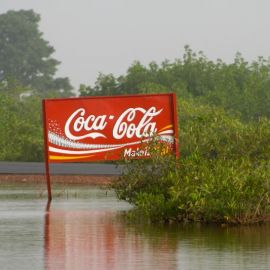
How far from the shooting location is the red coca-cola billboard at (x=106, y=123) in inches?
1286

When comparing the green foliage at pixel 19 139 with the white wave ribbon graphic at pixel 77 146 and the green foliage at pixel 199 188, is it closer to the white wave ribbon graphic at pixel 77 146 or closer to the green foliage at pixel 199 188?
the white wave ribbon graphic at pixel 77 146

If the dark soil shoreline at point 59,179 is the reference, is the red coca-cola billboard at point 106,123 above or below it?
above

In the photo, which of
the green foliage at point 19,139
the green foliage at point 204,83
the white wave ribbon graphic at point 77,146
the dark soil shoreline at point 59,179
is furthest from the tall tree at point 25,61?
the white wave ribbon graphic at point 77,146

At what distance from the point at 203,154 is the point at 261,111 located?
168 ft

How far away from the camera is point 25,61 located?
193m

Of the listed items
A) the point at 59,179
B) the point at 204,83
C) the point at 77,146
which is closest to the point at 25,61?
the point at 204,83

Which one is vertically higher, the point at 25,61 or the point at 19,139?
the point at 25,61

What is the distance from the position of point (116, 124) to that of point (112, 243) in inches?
470

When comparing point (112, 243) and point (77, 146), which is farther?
point (77, 146)

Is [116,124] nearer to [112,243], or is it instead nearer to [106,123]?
[106,123]

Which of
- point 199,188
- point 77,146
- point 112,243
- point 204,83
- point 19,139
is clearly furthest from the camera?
point 204,83

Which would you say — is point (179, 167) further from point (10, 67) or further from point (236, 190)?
point (10, 67)

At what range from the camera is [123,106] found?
32781 millimetres

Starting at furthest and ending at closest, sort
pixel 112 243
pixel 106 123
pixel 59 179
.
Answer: pixel 59 179 → pixel 106 123 → pixel 112 243
